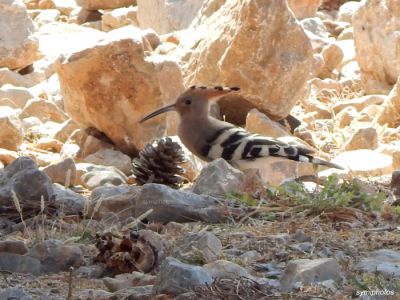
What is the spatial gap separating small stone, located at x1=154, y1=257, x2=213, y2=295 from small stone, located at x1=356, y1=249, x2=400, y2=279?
514 mm

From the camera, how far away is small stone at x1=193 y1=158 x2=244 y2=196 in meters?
4.18

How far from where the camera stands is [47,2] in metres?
13.4

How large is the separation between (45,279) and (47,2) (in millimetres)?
10781

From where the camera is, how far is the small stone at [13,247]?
122 inches

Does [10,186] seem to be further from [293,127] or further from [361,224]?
[293,127]

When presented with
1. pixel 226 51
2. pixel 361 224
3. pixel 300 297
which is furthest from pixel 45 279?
pixel 226 51

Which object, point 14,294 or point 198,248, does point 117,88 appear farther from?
point 14,294

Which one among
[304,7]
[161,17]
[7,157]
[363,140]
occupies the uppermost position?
[7,157]

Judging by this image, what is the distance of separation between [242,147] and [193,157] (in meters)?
0.84

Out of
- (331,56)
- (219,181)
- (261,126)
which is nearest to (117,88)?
(261,126)

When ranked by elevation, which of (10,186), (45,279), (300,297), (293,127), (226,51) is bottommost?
(293,127)

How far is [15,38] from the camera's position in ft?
33.6

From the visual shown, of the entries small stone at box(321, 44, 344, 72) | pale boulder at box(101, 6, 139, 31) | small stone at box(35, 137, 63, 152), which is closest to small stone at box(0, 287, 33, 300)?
small stone at box(35, 137, 63, 152)

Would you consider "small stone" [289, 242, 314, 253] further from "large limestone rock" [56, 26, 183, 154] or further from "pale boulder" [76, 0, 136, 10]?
"pale boulder" [76, 0, 136, 10]
